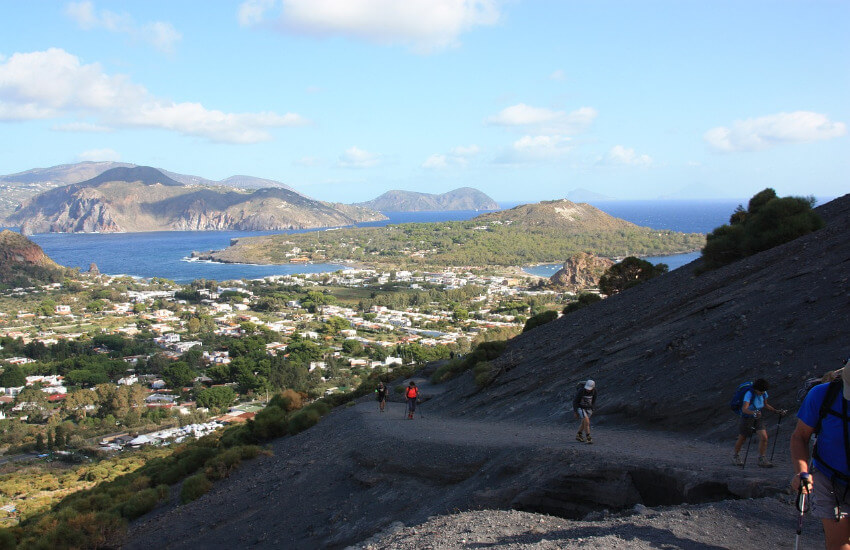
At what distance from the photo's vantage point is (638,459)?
7.43m

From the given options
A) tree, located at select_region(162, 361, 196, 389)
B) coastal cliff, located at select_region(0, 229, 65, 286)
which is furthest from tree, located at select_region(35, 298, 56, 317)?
tree, located at select_region(162, 361, 196, 389)

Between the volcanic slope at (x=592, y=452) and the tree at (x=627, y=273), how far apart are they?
10.6 m

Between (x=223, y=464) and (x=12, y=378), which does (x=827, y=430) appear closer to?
(x=223, y=464)

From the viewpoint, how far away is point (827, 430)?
12.2 ft

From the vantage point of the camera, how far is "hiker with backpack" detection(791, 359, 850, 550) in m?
3.65

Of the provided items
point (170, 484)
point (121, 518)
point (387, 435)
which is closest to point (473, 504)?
point (387, 435)

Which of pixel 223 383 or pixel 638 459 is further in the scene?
pixel 223 383

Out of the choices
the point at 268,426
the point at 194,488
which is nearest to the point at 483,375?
the point at 268,426

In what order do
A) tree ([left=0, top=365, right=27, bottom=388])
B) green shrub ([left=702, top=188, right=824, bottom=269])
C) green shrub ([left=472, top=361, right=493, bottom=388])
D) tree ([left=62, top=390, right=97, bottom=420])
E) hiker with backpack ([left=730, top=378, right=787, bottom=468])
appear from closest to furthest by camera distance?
1. hiker with backpack ([left=730, top=378, right=787, bottom=468])
2. green shrub ([left=472, top=361, right=493, bottom=388])
3. green shrub ([left=702, top=188, right=824, bottom=269])
4. tree ([left=62, top=390, right=97, bottom=420])
5. tree ([left=0, top=365, right=27, bottom=388])

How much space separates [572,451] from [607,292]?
2341 cm

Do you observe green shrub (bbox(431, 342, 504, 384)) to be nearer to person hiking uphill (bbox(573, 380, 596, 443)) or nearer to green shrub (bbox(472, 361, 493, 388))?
green shrub (bbox(472, 361, 493, 388))

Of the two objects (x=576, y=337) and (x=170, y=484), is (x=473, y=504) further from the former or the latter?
(x=170, y=484)

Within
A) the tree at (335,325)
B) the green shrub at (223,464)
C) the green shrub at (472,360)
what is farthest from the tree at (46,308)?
the green shrub at (223,464)

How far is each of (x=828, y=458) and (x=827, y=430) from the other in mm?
181
